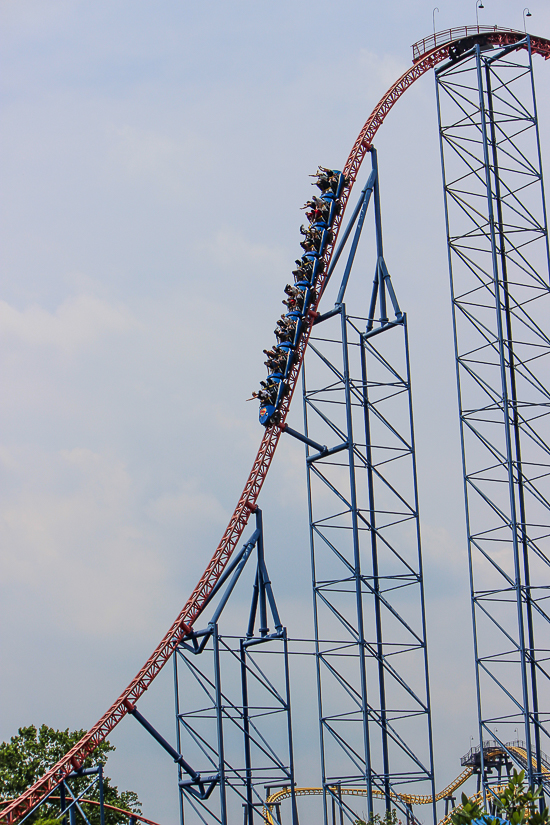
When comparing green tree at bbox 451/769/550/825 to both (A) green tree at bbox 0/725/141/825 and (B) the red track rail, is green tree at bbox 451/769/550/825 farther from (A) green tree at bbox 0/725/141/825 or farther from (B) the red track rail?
(A) green tree at bbox 0/725/141/825

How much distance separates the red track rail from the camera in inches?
992

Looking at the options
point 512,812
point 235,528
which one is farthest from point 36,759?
point 512,812

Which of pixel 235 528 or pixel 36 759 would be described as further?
pixel 36 759

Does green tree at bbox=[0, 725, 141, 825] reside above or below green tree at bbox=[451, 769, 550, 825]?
above

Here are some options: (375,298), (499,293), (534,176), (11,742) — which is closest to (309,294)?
(375,298)

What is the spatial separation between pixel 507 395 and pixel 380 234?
5.08 meters

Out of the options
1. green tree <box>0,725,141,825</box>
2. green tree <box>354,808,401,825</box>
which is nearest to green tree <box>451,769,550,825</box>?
green tree <box>354,808,401,825</box>

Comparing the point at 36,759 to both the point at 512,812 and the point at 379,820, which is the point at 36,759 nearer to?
the point at 379,820

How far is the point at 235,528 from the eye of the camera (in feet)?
90.6

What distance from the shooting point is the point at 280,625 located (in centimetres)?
2686

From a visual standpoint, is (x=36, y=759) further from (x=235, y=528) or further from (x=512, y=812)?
(x=512, y=812)

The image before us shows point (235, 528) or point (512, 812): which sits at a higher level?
point (235, 528)

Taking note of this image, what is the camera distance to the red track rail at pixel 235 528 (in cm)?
2520

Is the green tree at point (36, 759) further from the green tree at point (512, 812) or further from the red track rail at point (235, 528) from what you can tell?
the green tree at point (512, 812)
